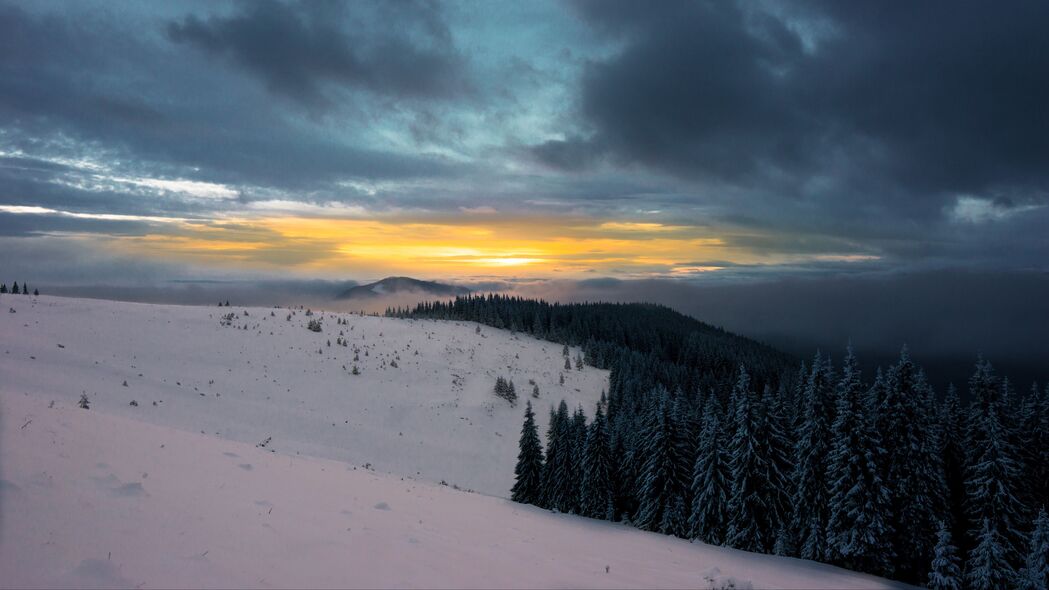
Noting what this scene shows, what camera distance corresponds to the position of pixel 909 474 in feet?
80.1

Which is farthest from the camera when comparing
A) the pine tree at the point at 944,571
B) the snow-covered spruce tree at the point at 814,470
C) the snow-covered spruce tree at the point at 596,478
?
the snow-covered spruce tree at the point at 596,478

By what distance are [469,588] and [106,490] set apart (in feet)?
22.6

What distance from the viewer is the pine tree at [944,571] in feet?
71.5

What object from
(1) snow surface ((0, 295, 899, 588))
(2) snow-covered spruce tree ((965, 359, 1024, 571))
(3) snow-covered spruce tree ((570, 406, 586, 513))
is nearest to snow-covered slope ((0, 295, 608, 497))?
(1) snow surface ((0, 295, 899, 588))

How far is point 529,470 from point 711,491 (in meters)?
15.3

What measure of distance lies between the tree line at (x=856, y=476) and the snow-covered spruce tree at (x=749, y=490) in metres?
0.07

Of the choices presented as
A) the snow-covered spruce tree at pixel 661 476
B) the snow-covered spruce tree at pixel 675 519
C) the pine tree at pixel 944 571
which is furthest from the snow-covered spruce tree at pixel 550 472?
the pine tree at pixel 944 571

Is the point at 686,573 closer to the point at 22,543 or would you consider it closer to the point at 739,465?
the point at 22,543

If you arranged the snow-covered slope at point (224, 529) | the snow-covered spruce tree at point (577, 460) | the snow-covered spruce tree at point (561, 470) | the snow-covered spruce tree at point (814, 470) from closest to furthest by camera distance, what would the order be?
the snow-covered slope at point (224, 529), the snow-covered spruce tree at point (814, 470), the snow-covered spruce tree at point (577, 460), the snow-covered spruce tree at point (561, 470)

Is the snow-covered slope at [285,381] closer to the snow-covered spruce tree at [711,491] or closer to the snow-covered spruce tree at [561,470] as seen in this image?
the snow-covered spruce tree at [561,470]

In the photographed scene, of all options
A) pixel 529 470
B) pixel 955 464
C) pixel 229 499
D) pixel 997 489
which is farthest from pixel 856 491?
pixel 229 499

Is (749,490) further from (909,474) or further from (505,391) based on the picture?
(505,391)

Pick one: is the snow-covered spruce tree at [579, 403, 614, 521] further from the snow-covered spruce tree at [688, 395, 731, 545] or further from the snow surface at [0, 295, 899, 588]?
the snow surface at [0, 295, 899, 588]

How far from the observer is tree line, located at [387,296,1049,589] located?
953 inches
